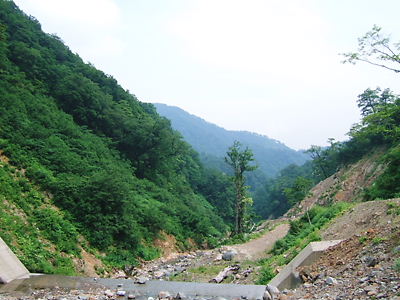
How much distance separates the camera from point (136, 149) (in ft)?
152

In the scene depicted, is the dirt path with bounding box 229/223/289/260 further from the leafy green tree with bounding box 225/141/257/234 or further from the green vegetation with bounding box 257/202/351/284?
the leafy green tree with bounding box 225/141/257/234

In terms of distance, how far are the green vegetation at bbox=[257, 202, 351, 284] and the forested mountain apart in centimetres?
951

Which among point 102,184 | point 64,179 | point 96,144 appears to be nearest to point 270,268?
point 102,184

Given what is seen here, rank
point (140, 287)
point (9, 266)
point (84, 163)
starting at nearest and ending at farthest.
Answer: point (140, 287) → point (9, 266) → point (84, 163)

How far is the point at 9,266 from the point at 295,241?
1460 cm

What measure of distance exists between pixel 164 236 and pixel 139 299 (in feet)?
68.0

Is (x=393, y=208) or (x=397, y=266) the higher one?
(x=393, y=208)

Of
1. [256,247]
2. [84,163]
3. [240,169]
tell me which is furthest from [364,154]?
[84,163]

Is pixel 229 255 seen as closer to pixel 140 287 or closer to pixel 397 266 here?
pixel 140 287

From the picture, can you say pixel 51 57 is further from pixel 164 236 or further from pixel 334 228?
pixel 334 228

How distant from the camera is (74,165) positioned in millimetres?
27875

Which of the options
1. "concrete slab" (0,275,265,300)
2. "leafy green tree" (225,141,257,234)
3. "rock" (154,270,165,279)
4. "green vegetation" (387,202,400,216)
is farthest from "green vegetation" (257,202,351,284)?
"leafy green tree" (225,141,257,234)

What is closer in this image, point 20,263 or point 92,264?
point 20,263

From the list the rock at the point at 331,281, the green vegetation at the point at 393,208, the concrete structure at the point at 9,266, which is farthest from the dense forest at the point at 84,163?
the rock at the point at 331,281
